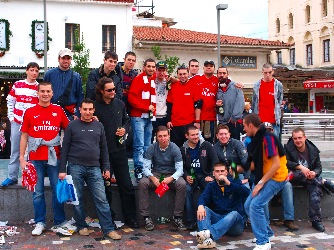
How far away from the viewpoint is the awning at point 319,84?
30578 millimetres

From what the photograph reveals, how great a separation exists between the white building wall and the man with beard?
788 inches

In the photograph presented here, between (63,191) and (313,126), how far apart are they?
43.3 feet

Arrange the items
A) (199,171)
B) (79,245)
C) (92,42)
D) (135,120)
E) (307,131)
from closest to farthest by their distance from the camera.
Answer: (79,245), (199,171), (135,120), (307,131), (92,42)

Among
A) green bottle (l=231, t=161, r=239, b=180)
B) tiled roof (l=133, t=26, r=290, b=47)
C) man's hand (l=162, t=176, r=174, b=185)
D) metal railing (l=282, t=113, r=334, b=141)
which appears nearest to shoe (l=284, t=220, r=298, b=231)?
green bottle (l=231, t=161, r=239, b=180)

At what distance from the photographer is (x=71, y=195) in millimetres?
5988

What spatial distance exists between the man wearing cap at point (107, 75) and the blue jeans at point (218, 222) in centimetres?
A: 213

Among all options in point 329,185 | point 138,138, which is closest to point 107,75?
point 138,138

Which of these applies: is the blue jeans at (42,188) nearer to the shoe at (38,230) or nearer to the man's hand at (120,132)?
the shoe at (38,230)

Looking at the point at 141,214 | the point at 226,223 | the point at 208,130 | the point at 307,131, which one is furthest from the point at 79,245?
the point at 307,131

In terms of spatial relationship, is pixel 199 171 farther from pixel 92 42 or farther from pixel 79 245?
pixel 92 42

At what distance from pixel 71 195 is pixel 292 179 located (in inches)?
127

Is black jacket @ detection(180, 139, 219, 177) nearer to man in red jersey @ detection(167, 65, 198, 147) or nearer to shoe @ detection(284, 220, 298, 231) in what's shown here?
man in red jersey @ detection(167, 65, 198, 147)

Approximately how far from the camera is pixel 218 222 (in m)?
6.00

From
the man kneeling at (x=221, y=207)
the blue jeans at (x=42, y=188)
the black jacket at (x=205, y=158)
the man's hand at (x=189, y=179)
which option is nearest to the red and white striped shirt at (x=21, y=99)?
the blue jeans at (x=42, y=188)
